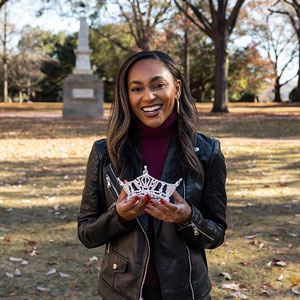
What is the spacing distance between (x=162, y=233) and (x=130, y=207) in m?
0.24

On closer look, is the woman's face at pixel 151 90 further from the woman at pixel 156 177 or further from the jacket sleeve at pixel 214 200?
the jacket sleeve at pixel 214 200

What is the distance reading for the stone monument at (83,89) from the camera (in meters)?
21.8

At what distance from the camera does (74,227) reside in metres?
5.77

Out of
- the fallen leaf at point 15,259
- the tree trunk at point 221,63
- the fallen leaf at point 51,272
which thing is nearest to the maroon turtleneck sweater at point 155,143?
the fallen leaf at point 51,272

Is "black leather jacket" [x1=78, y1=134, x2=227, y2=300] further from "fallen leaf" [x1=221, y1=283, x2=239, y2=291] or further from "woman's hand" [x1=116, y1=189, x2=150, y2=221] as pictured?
"fallen leaf" [x1=221, y1=283, x2=239, y2=291]

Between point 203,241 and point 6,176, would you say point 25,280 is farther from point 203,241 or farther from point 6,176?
point 6,176

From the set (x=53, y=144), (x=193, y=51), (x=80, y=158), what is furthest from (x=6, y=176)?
(x=193, y=51)

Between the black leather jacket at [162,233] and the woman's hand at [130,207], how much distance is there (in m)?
0.06

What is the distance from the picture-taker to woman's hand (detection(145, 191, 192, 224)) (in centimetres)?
173

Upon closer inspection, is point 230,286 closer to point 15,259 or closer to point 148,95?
point 15,259

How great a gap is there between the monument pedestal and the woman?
1987cm

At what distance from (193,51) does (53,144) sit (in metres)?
38.2

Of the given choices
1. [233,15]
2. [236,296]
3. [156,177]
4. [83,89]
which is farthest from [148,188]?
[233,15]

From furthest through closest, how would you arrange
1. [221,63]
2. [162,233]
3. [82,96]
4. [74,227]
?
[221,63], [82,96], [74,227], [162,233]
